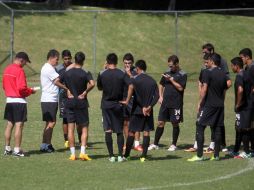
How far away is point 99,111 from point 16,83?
28.0 feet

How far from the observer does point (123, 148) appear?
592 inches

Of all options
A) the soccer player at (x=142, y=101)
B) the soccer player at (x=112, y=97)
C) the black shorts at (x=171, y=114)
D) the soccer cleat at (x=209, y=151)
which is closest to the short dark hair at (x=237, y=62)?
the soccer player at (x=142, y=101)

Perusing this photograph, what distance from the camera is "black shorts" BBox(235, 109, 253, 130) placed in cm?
1522

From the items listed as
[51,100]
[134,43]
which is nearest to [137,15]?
[134,43]

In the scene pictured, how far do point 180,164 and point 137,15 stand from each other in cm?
2612

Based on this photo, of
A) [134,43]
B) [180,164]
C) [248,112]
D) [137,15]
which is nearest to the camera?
[180,164]

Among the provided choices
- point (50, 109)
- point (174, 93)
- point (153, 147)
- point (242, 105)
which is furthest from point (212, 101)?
point (50, 109)

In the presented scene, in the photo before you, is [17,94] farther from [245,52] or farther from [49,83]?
[245,52]

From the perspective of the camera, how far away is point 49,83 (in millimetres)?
15734

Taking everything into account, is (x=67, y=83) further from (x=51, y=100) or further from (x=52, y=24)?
(x=52, y=24)

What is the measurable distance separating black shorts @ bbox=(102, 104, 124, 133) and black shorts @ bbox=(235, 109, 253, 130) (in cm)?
244

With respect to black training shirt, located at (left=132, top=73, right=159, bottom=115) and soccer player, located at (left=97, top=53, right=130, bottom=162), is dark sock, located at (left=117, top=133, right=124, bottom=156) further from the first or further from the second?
black training shirt, located at (left=132, top=73, right=159, bottom=115)

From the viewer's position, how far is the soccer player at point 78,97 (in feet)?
47.7

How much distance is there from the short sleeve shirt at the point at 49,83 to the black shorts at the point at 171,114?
2321mm
